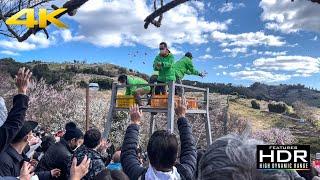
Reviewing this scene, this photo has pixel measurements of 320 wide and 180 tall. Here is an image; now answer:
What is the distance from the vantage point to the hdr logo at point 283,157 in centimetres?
172

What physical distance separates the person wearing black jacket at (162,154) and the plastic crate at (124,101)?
6358 mm

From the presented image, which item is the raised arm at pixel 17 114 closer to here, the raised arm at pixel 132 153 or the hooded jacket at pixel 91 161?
the raised arm at pixel 132 153

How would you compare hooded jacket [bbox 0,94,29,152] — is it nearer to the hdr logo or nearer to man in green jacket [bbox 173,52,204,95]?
the hdr logo

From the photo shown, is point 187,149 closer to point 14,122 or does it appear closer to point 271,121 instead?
point 14,122

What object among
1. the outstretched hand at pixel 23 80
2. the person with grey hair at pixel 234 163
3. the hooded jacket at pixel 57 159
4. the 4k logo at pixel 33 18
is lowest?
the hooded jacket at pixel 57 159

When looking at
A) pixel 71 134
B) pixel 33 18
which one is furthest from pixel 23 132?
pixel 33 18

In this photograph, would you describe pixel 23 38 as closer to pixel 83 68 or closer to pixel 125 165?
pixel 125 165

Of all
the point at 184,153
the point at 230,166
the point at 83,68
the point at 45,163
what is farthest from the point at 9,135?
the point at 83,68

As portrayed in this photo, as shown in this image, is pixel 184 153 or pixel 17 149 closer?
pixel 184 153

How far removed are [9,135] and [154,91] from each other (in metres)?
6.86

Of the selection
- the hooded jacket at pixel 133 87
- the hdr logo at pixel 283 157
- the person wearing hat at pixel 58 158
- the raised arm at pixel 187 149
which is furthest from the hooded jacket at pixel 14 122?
the hooded jacket at pixel 133 87

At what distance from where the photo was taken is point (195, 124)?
40.0m

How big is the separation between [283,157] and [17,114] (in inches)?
98.3

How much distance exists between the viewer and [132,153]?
12.7 ft
